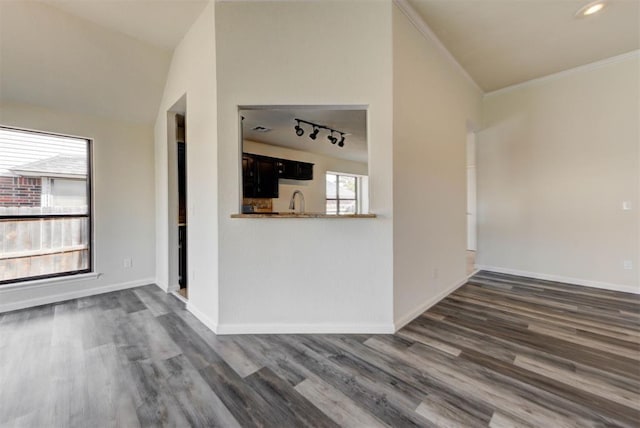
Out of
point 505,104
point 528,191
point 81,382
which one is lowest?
point 81,382

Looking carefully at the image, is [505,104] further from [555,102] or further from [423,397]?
[423,397]

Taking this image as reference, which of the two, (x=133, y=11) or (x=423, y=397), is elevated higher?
(x=133, y=11)

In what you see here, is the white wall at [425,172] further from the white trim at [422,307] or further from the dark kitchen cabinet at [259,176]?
the dark kitchen cabinet at [259,176]

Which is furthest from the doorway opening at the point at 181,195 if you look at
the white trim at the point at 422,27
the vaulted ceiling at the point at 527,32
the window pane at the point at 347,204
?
the window pane at the point at 347,204

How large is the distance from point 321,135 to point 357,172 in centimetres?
242

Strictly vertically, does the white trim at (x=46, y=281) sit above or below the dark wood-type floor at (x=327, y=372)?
above

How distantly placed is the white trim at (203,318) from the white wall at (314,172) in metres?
2.69

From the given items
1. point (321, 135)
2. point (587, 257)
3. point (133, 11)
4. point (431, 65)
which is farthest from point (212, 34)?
point (587, 257)

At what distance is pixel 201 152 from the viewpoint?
2.55m

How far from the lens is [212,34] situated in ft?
7.49

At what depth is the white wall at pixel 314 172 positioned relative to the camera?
16.7 feet

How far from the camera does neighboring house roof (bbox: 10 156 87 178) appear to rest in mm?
2957

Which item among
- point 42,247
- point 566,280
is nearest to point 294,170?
point 42,247

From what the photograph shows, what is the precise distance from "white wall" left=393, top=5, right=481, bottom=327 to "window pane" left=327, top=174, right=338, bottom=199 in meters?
3.32
